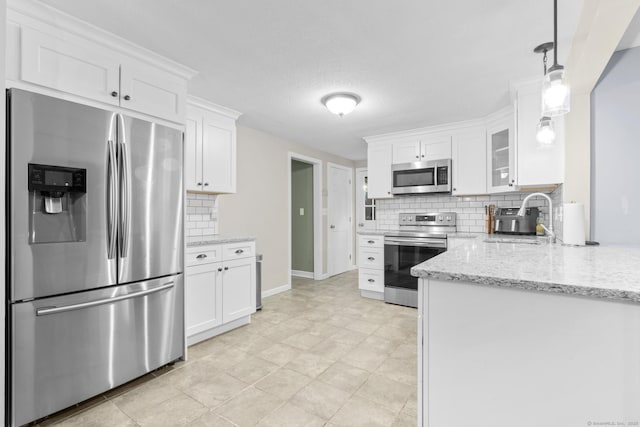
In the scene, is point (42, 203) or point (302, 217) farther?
point (302, 217)

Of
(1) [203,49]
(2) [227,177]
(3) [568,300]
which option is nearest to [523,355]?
(3) [568,300]

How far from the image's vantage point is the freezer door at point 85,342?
5.26 feet

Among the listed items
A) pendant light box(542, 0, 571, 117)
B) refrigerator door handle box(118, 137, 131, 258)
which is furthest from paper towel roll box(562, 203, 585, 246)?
refrigerator door handle box(118, 137, 131, 258)

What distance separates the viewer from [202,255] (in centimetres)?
267

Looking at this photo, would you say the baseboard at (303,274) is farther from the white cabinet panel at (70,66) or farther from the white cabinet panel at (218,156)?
the white cabinet panel at (70,66)

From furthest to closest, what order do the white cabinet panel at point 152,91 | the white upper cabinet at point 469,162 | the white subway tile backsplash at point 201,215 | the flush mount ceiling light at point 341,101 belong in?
the white upper cabinet at point 469,162 < the white subway tile backsplash at point 201,215 < the flush mount ceiling light at point 341,101 < the white cabinet panel at point 152,91

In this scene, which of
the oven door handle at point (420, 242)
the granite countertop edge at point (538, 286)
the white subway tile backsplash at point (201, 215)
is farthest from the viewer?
the oven door handle at point (420, 242)

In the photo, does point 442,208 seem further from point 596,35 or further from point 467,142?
point 596,35

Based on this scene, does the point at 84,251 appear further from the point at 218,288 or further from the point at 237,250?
the point at 237,250

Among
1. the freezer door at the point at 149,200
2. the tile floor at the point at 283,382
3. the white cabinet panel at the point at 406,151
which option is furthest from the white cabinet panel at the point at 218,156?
the white cabinet panel at the point at 406,151

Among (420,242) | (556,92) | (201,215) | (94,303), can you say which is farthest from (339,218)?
(556,92)

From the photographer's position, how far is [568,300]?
0.99 meters

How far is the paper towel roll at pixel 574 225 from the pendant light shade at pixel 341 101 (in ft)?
6.23

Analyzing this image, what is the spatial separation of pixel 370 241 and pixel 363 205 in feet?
6.21
